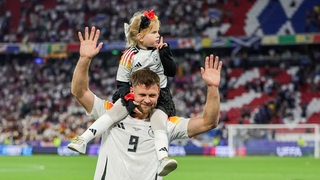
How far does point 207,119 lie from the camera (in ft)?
18.4

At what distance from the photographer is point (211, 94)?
548cm

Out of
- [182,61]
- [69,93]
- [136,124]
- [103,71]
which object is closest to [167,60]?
[136,124]

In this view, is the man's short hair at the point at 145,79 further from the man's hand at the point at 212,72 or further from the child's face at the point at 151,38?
the child's face at the point at 151,38

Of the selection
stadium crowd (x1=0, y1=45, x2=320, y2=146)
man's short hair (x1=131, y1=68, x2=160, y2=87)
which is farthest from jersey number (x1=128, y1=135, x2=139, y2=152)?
stadium crowd (x1=0, y1=45, x2=320, y2=146)

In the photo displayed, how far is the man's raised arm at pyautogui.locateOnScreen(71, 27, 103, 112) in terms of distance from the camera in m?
5.65

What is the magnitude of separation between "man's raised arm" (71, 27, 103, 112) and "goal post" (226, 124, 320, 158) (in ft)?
74.7

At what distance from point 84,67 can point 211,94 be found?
1098 millimetres

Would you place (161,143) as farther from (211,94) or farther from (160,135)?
(211,94)

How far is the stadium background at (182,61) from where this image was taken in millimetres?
33875

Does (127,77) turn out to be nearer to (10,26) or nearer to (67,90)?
(67,90)

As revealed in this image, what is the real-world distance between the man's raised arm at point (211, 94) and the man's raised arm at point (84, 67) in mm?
927

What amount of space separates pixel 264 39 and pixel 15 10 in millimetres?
17357

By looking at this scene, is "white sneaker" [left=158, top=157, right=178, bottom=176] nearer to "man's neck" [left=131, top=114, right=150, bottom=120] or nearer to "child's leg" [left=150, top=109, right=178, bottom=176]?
"child's leg" [left=150, top=109, right=178, bottom=176]

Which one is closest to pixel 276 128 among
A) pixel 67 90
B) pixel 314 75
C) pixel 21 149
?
pixel 314 75
